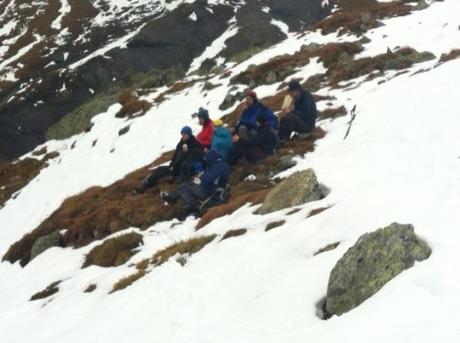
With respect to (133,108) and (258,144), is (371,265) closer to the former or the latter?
(258,144)

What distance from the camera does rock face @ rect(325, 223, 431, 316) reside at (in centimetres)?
688

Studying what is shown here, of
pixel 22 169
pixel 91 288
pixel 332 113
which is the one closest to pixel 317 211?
pixel 91 288

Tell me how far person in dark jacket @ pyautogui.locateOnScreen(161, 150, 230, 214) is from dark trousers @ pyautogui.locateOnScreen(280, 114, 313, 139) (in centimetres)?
368

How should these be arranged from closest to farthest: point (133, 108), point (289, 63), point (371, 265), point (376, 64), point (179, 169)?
1. point (371, 265)
2. point (179, 169)
3. point (376, 64)
4. point (289, 63)
5. point (133, 108)

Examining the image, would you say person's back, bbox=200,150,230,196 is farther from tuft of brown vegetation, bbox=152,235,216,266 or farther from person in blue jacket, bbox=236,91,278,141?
tuft of brown vegetation, bbox=152,235,216,266

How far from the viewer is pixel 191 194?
17.2 m

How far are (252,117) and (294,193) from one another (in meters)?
6.75

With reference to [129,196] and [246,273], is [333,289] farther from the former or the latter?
[129,196]

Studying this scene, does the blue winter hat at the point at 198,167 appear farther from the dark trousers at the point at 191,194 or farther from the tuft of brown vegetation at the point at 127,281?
the tuft of brown vegetation at the point at 127,281

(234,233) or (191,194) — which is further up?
(234,233)

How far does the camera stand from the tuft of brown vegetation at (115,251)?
1485cm

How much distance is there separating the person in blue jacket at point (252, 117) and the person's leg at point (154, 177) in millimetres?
3524

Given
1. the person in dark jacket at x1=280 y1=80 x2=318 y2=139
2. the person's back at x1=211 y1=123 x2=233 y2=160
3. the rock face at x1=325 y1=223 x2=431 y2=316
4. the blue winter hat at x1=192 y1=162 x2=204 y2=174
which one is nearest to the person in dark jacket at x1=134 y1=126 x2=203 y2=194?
the blue winter hat at x1=192 y1=162 x2=204 y2=174

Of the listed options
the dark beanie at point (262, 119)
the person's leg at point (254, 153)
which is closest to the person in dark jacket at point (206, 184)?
the person's leg at point (254, 153)
